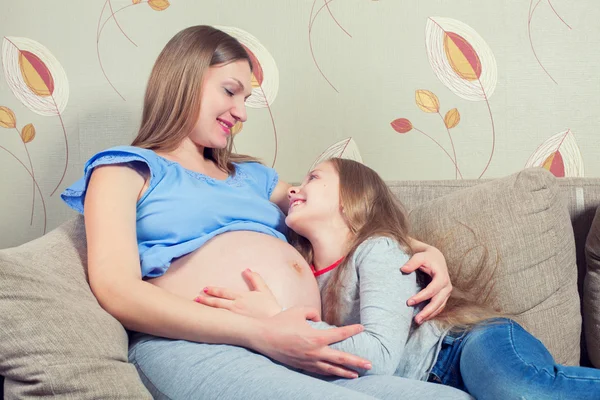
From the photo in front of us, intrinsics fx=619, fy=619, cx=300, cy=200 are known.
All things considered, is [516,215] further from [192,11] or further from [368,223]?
[192,11]

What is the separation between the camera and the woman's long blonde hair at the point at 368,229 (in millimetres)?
1309

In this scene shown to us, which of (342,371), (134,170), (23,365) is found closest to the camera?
(23,365)

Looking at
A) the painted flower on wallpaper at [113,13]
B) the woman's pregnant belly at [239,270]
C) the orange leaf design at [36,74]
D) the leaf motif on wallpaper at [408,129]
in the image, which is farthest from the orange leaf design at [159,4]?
the woman's pregnant belly at [239,270]

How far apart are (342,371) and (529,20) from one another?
1.25 metres

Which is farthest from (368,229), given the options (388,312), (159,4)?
(159,4)

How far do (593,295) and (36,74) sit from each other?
1728mm

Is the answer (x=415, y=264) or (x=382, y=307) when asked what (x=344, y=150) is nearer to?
(x=415, y=264)

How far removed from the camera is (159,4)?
6.31ft

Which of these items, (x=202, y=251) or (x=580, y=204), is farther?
(x=580, y=204)

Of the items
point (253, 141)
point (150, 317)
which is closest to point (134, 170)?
point (150, 317)

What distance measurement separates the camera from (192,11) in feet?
6.29

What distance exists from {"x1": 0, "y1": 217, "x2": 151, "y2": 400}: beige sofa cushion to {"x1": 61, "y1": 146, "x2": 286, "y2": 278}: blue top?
27 centimetres

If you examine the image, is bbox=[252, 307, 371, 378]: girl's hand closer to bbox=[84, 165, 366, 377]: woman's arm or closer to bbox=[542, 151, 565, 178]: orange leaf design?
bbox=[84, 165, 366, 377]: woman's arm

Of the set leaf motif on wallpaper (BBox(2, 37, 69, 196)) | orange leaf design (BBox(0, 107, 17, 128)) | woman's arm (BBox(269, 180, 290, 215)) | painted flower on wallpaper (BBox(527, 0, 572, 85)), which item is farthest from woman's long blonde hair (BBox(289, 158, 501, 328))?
orange leaf design (BBox(0, 107, 17, 128))
